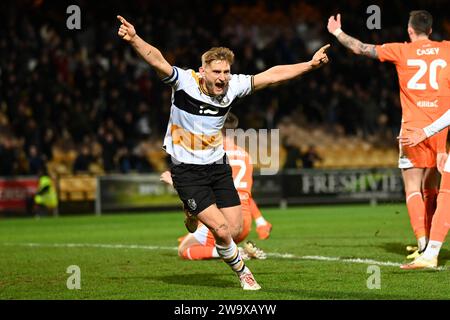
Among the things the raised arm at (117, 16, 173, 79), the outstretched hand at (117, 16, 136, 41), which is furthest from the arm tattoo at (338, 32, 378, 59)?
the outstretched hand at (117, 16, 136, 41)

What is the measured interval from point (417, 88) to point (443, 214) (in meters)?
1.79

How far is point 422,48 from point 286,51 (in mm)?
18709

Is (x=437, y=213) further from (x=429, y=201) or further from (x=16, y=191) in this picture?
(x=16, y=191)

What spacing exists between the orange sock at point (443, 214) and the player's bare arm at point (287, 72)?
1973 millimetres

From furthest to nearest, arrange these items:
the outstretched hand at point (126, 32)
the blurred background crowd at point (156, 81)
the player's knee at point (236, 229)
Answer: the blurred background crowd at point (156, 81) → the player's knee at point (236, 229) → the outstretched hand at point (126, 32)

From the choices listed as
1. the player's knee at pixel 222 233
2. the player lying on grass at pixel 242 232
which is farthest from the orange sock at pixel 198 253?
the player's knee at pixel 222 233

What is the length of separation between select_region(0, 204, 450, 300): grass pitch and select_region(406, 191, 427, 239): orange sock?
38 cm

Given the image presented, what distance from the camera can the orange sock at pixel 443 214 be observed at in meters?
9.36

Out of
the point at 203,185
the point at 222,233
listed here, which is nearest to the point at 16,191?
the point at 203,185

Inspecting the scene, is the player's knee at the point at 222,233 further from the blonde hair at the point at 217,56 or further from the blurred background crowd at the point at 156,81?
the blurred background crowd at the point at 156,81

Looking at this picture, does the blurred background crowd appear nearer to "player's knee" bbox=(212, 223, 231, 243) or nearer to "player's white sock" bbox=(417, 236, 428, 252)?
"player's white sock" bbox=(417, 236, 428, 252)

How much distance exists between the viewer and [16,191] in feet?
75.5

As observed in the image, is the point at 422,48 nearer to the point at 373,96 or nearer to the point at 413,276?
the point at 413,276

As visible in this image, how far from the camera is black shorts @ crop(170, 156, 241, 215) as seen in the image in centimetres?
844
